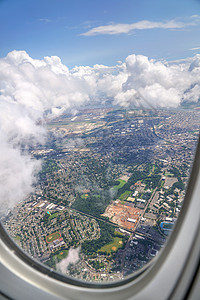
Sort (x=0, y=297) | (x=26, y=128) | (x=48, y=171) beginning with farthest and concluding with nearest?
(x=26, y=128), (x=48, y=171), (x=0, y=297)

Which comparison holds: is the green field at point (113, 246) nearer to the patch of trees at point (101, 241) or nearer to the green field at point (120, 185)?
the patch of trees at point (101, 241)

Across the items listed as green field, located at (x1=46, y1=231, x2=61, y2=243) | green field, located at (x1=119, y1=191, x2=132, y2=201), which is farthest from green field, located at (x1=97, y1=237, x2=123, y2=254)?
green field, located at (x1=46, y1=231, x2=61, y2=243)

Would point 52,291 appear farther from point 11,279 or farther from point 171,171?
point 171,171

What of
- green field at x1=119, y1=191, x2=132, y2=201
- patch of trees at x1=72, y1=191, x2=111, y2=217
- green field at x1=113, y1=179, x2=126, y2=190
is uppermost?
green field at x1=113, y1=179, x2=126, y2=190

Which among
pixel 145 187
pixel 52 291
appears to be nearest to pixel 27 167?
pixel 145 187

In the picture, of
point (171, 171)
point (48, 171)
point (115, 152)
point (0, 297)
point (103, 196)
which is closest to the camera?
point (0, 297)

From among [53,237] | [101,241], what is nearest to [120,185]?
[101,241]

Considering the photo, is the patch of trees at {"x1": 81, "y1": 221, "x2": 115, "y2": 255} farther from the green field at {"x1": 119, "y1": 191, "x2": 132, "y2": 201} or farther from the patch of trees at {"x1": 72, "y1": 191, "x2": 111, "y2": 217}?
the green field at {"x1": 119, "y1": 191, "x2": 132, "y2": 201}
